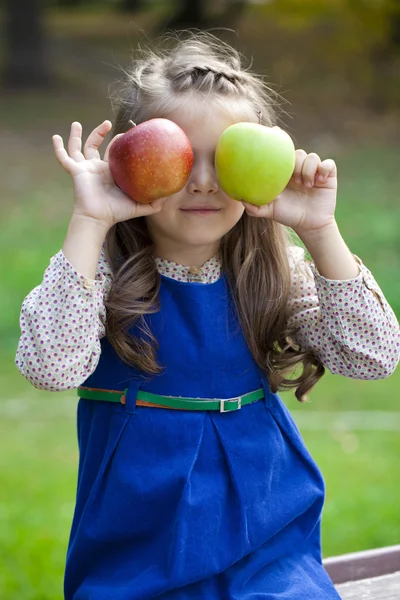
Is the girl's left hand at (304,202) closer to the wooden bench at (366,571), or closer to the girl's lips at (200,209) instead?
the girl's lips at (200,209)

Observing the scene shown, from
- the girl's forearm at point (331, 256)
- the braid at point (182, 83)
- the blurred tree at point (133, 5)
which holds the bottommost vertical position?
the blurred tree at point (133, 5)

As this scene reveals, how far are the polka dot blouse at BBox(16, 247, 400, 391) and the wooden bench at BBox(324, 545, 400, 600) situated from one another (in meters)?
0.65

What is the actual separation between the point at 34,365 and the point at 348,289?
673 millimetres

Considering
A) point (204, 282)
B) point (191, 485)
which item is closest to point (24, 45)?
point (204, 282)

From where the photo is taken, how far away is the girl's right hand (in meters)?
2.12

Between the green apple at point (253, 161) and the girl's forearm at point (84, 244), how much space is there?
28 centimetres

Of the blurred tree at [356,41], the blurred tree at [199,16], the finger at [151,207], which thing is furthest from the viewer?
the blurred tree at [199,16]

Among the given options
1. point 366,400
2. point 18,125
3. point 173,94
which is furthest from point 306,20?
point 173,94

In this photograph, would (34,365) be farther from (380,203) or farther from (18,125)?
(18,125)

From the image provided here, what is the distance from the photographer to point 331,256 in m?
2.20

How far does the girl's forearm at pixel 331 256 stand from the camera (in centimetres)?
220

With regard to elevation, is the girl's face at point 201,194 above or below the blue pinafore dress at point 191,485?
above

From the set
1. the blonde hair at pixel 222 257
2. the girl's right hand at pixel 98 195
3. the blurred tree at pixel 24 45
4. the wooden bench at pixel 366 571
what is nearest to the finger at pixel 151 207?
the girl's right hand at pixel 98 195

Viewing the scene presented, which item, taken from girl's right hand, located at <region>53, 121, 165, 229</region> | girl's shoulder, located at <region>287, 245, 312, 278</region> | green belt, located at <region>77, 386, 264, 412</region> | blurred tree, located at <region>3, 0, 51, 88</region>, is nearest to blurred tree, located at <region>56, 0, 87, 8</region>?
blurred tree, located at <region>3, 0, 51, 88</region>
